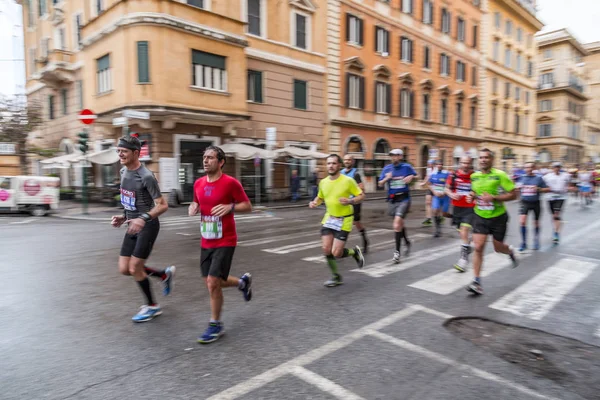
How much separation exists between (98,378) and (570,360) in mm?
3755

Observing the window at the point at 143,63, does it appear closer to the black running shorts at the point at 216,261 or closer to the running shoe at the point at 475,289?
the black running shorts at the point at 216,261

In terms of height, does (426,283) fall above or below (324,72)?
below

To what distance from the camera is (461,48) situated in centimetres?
3641

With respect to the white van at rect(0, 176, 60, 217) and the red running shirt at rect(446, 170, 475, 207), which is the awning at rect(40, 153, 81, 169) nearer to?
the white van at rect(0, 176, 60, 217)

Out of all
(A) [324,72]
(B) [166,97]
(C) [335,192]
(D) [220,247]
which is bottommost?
(D) [220,247]

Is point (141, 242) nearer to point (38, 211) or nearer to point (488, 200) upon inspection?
point (488, 200)

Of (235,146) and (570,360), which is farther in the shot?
(235,146)

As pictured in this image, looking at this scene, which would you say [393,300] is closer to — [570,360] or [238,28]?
[570,360]

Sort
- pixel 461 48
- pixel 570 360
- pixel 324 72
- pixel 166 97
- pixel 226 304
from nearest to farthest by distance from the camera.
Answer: pixel 570 360, pixel 226 304, pixel 166 97, pixel 324 72, pixel 461 48

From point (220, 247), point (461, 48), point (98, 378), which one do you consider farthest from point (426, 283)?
point (461, 48)

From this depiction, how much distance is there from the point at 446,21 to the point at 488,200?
33709 millimetres

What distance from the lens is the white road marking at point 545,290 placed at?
15.8ft

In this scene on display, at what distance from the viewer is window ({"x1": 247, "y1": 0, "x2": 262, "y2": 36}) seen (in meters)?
20.7

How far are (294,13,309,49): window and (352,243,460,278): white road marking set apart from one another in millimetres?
17554
